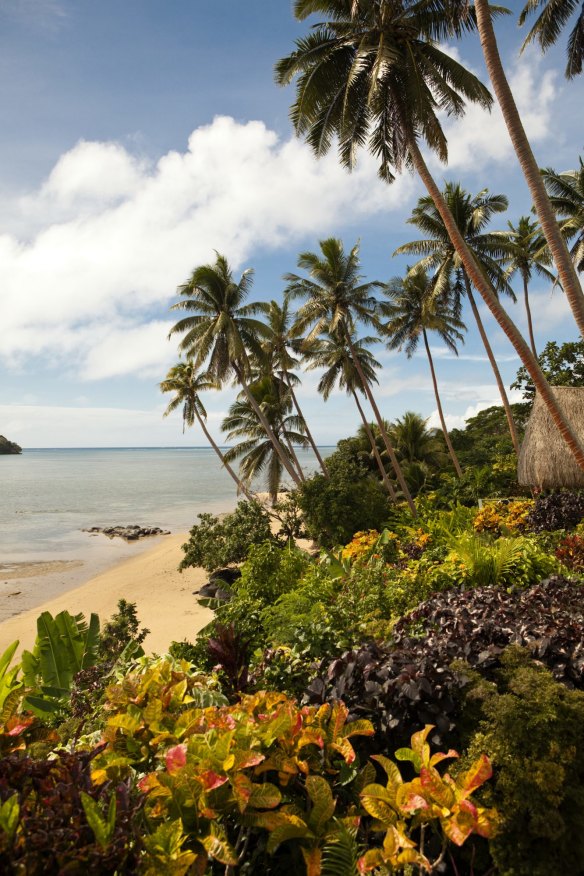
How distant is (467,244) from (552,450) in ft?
30.7

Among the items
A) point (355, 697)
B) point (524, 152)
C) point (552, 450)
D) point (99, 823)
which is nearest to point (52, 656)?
point (355, 697)

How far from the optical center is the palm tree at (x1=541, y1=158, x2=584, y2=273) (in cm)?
1905

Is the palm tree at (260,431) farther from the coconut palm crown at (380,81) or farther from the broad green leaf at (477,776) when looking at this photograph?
the broad green leaf at (477,776)

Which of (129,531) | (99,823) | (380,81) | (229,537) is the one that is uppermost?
(380,81)

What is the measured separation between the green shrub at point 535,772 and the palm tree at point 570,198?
21179 millimetres

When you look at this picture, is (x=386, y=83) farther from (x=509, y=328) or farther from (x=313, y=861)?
(x=313, y=861)

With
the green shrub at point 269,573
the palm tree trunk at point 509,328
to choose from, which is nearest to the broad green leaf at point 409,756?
Result: the green shrub at point 269,573

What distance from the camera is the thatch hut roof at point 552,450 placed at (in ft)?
40.0

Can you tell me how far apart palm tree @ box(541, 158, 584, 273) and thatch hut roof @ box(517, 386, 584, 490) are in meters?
9.44

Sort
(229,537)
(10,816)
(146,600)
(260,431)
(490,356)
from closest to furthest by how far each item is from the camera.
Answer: (10,816) < (146,600) < (229,537) < (490,356) < (260,431)

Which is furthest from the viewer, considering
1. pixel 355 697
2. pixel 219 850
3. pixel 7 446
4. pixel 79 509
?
pixel 7 446

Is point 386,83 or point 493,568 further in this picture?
point 386,83

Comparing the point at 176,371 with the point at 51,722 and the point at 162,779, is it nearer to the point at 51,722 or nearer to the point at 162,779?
the point at 51,722

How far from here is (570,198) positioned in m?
19.8
